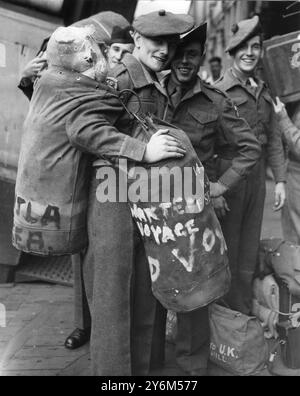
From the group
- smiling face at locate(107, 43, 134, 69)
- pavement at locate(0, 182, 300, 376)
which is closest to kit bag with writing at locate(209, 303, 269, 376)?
pavement at locate(0, 182, 300, 376)

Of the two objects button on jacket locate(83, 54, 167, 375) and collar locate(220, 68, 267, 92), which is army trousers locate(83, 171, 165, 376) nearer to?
button on jacket locate(83, 54, 167, 375)

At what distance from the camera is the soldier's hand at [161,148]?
209cm

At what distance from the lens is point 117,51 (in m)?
2.83

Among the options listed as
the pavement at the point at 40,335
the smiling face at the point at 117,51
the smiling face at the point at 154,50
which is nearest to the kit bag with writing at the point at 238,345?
the pavement at the point at 40,335

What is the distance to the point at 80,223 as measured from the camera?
91.8 inches

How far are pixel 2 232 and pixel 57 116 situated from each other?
2.07 meters

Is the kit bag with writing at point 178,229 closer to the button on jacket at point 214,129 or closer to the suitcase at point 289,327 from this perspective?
Answer: the button on jacket at point 214,129

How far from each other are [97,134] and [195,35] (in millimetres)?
941

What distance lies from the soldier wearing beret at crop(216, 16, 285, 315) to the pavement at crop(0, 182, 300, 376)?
65 centimetres

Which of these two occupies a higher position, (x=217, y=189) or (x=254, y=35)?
(x=254, y=35)

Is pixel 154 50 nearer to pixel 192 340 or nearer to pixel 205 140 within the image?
pixel 205 140

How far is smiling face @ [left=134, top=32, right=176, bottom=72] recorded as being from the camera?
2.41 m

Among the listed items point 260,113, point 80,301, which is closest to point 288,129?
point 260,113
